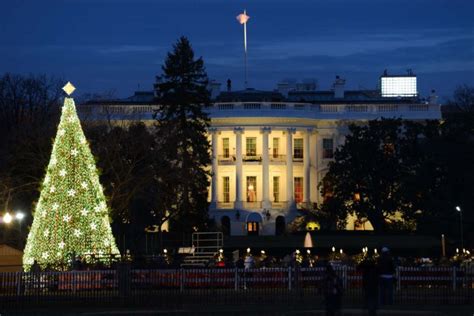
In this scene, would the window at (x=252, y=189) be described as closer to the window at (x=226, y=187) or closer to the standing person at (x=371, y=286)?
the window at (x=226, y=187)

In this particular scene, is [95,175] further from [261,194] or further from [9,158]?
[261,194]

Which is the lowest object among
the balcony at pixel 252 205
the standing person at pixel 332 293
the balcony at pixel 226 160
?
the standing person at pixel 332 293

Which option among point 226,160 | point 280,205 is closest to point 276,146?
point 226,160

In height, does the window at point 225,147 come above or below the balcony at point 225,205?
above

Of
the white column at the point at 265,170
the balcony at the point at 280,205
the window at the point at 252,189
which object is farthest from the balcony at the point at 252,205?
the balcony at the point at 280,205

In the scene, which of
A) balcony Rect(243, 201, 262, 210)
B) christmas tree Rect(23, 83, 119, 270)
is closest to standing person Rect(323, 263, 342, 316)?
christmas tree Rect(23, 83, 119, 270)

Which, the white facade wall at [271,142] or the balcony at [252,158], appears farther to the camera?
the balcony at [252,158]

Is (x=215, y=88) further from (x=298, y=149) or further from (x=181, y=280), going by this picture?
(x=181, y=280)

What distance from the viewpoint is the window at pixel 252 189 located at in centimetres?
11519

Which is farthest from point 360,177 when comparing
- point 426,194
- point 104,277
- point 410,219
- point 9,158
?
point 104,277

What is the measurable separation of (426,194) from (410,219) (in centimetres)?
1062

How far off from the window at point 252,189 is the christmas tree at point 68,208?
63.1m

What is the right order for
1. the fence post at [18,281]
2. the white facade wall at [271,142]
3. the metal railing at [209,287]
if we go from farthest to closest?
the white facade wall at [271,142], the metal railing at [209,287], the fence post at [18,281]

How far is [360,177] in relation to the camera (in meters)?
98.8
